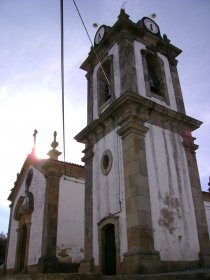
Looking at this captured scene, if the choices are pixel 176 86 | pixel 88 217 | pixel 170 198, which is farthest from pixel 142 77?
pixel 88 217

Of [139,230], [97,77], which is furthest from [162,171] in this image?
[97,77]

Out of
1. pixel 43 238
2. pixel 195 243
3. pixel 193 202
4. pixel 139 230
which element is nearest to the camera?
pixel 139 230

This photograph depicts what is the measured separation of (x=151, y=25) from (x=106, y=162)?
708cm

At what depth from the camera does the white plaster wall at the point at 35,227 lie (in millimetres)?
13625

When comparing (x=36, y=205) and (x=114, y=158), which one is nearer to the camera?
(x=114, y=158)

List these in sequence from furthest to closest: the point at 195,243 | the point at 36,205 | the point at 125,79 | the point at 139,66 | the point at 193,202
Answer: the point at 36,205
the point at 139,66
the point at 125,79
the point at 193,202
the point at 195,243

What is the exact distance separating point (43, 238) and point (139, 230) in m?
6.02

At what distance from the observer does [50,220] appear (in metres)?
13.3

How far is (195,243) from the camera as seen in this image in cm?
977

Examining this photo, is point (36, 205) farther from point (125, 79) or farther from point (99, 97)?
point (125, 79)

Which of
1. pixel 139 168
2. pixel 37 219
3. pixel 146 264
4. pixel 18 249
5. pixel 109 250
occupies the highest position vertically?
pixel 139 168

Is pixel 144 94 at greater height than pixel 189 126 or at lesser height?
greater

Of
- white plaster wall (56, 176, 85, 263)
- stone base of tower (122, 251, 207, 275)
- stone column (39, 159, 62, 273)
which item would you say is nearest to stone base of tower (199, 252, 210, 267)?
stone base of tower (122, 251, 207, 275)

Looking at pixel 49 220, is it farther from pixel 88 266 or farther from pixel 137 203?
pixel 137 203
